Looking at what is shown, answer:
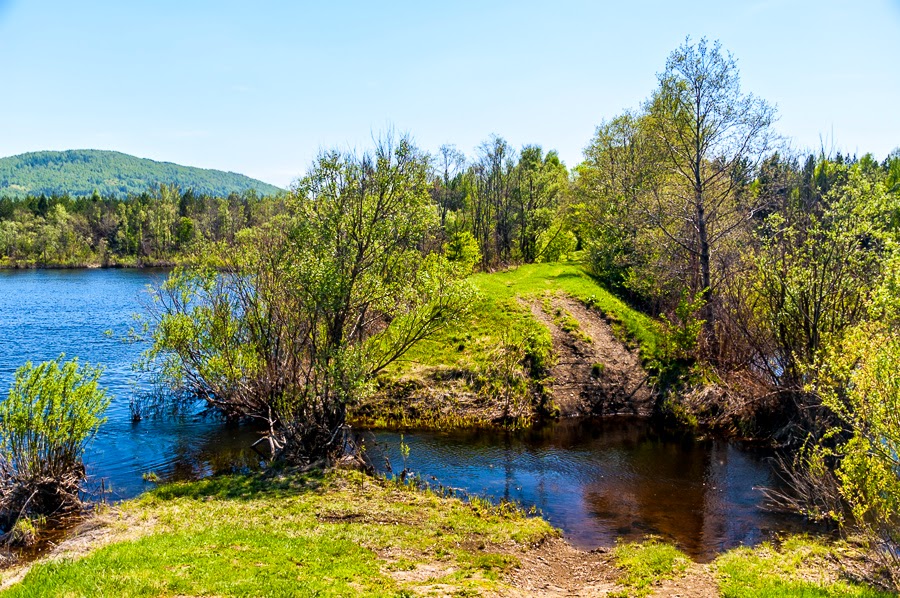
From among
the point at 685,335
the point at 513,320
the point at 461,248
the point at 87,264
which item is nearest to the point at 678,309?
the point at 685,335

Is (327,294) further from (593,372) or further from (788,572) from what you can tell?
(593,372)

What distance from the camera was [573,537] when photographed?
1923 centimetres

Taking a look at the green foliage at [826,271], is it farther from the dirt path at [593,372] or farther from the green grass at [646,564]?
the green grass at [646,564]

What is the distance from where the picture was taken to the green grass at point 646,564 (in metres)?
15.0

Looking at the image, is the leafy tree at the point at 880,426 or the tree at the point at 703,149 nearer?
the leafy tree at the point at 880,426

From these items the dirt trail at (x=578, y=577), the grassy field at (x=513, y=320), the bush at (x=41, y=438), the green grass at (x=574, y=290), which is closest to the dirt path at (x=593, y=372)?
the grassy field at (x=513, y=320)

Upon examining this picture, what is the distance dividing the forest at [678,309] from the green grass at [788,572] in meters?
1.10

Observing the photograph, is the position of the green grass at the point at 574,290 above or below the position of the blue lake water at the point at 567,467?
above

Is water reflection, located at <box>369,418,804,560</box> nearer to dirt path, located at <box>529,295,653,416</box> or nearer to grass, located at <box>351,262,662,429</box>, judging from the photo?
dirt path, located at <box>529,295,653,416</box>

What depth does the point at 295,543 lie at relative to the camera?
1588 cm

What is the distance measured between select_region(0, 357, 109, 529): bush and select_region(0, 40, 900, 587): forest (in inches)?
281

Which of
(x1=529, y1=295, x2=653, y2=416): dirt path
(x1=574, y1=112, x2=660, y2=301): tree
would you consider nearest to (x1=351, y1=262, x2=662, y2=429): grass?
(x1=529, y1=295, x2=653, y2=416): dirt path

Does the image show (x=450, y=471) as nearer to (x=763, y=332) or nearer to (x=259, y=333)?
(x=259, y=333)

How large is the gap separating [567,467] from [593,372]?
11008 millimetres
